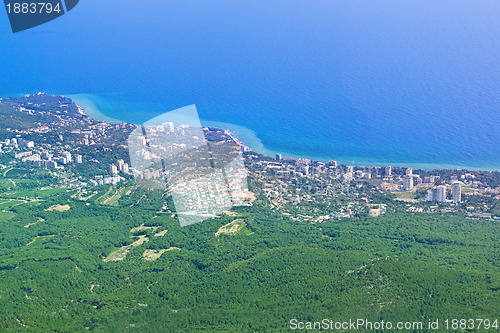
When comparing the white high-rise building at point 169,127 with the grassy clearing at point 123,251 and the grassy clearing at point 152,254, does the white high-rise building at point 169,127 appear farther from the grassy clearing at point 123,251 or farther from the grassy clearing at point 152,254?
the grassy clearing at point 152,254

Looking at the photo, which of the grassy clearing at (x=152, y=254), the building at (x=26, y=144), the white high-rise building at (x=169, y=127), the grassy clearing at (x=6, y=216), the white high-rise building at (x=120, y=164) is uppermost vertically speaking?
the white high-rise building at (x=169, y=127)

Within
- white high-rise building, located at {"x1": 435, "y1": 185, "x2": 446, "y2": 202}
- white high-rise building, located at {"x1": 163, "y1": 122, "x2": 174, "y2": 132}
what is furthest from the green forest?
white high-rise building, located at {"x1": 163, "y1": 122, "x2": 174, "y2": 132}

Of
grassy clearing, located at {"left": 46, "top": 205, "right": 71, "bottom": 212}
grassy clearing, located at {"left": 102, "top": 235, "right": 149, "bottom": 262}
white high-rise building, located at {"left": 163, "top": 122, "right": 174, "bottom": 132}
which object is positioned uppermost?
white high-rise building, located at {"left": 163, "top": 122, "right": 174, "bottom": 132}

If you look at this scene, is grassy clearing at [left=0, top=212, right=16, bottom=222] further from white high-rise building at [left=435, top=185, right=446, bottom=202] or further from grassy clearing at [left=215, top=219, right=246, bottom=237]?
white high-rise building at [left=435, top=185, right=446, bottom=202]

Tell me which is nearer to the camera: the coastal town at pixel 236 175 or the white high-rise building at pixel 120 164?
the coastal town at pixel 236 175

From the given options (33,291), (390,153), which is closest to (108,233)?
(33,291)

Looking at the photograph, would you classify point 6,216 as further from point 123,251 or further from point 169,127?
point 169,127

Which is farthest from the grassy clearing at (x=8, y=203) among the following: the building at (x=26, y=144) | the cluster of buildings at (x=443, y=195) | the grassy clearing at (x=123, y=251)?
the cluster of buildings at (x=443, y=195)

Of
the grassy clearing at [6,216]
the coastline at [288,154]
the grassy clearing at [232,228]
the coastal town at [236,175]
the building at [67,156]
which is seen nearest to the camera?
the grassy clearing at [232,228]

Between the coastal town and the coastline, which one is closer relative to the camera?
the coastal town
